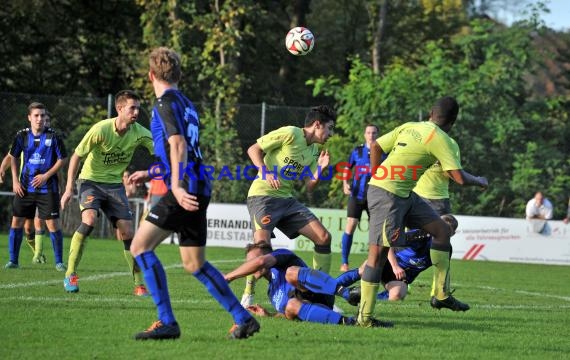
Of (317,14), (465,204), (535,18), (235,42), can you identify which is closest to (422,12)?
(317,14)

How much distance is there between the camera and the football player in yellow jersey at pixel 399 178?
8.00 meters

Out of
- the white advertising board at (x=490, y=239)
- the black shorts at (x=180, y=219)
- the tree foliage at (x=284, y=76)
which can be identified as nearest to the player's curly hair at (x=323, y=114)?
the black shorts at (x=180, y=219)

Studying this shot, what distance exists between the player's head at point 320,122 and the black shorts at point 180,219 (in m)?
3.24

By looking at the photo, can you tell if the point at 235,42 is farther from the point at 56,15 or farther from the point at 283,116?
the point at 56,15

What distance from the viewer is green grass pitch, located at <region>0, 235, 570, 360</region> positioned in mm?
6492

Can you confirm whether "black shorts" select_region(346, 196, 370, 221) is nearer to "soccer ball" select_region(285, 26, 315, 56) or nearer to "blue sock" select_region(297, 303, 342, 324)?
"soccer ball" select_region(285, 26, 315, 56)

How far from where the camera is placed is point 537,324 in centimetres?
895

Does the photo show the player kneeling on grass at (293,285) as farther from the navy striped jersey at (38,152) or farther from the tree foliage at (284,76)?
the tree foliage at (284,76)

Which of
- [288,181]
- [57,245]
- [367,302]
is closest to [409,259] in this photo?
[288,181]

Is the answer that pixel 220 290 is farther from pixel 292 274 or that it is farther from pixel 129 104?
pixel 129 104

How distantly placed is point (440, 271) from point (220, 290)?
3.73 metres

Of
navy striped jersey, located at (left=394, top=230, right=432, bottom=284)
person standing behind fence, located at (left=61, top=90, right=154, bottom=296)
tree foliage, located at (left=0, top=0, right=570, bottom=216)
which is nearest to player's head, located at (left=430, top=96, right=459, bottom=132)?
navy striped jersey, located at (left=394, top=230, right=432, bottom=284)

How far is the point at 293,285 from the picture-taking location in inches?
322

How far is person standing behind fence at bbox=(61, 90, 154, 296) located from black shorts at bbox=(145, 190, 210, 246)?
3.59 metres
